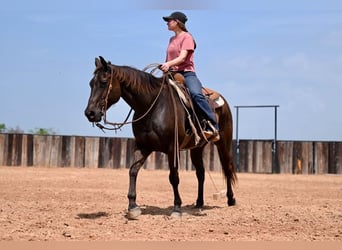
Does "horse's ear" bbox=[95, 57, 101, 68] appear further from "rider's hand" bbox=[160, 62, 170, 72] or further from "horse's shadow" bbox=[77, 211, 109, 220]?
"horse's shadow" bbox=[77, 211, 109, 220]

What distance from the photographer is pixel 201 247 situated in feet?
17.2

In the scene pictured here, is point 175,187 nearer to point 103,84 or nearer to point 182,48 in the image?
point 103,84

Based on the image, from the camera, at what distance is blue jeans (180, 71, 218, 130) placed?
8.46 m

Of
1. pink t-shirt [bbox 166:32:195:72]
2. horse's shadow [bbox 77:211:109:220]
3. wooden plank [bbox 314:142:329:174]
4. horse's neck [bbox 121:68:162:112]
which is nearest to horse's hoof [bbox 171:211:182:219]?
horse's shadow [bbox 77:211:109:220]

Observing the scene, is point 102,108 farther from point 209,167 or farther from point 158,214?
point 209,167

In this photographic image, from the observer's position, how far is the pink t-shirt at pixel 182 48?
323 inches

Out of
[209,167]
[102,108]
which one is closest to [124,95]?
[102,108]

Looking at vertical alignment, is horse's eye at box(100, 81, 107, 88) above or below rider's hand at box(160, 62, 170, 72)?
below

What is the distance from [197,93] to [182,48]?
0.76 m

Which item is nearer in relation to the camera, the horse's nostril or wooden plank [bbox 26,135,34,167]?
the horse's nostril

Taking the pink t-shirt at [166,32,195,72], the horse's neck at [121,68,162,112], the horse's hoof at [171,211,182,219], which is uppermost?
the pink t-shirt at [166,32,195,72]

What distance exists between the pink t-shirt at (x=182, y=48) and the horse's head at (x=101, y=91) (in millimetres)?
1133

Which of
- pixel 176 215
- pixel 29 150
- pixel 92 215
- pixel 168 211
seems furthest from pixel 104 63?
pixel 29 150

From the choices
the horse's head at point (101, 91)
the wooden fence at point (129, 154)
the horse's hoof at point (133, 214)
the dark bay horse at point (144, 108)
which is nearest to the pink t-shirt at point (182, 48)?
the dark bay horse at point (144, 108)
